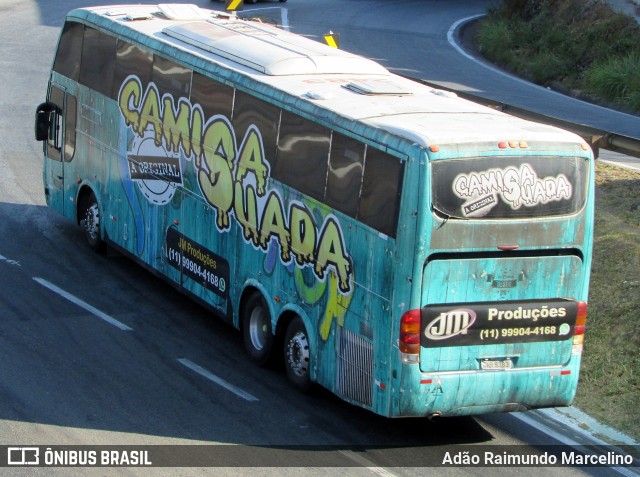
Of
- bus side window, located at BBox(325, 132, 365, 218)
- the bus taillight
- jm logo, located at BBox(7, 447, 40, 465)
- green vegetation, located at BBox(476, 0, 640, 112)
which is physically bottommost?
jm logo, located at BBox(7, 447, 40, 465)

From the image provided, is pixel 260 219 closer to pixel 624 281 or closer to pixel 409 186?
pixel 409 186

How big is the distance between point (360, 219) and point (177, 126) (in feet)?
13.9

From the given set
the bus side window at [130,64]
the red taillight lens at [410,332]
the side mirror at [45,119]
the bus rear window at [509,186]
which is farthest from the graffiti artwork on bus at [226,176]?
the side mirror at [45,119]

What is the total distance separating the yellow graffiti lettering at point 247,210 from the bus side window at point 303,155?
0.59 metres

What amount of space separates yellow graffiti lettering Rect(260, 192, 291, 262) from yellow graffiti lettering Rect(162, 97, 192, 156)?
197 cm

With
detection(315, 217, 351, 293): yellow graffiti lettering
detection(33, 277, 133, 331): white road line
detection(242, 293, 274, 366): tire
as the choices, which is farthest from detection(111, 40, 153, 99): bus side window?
detection(315, 217, 351, 293): yellow graffiti lettering

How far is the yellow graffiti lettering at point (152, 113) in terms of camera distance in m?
14.8

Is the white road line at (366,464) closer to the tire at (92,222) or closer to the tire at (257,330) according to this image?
the tire at (257,330)

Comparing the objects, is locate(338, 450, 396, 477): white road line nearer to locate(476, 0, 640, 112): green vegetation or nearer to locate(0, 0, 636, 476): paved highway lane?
locate(0, 0, 636, 476): paved highway lane

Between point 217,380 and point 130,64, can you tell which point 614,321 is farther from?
point 130,64

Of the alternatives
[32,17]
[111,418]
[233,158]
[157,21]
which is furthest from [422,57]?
[111,418]

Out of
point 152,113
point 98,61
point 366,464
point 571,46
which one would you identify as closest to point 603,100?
point 571,46

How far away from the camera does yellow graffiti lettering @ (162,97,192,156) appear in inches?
557

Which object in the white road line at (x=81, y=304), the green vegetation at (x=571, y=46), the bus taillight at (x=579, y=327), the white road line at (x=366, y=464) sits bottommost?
the white road line at (x=81, y=304)
